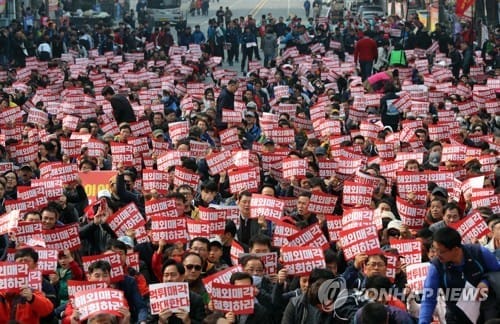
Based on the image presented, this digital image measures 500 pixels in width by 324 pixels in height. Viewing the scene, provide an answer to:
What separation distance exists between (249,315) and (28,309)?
66.5 inches

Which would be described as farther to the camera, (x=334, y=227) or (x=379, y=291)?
(x=334, y=227)

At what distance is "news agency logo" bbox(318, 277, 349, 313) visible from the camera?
9.94 meters

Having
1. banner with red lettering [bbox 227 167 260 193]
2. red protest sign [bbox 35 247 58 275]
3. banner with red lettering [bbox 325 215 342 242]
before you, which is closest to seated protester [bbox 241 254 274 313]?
red protest sign [bbox 35 247 58 275]

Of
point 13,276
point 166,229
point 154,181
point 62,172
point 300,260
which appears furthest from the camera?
point 62,172

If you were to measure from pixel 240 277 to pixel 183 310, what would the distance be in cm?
56

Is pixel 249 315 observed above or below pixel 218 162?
above

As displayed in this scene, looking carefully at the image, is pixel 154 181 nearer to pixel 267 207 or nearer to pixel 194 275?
pixel 267 207

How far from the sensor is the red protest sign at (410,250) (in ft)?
39.3

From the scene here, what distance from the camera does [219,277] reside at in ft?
36.4

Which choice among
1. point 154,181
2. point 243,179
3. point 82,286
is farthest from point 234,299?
point 154,181

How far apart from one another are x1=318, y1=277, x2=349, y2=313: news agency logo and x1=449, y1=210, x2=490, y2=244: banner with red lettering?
261 centimetres

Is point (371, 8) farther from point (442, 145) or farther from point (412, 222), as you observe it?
point (412, 222)

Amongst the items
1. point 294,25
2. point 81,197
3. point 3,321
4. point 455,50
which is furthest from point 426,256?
point 294,25

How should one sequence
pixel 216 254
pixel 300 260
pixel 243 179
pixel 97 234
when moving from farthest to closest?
1. pixel 243 179
2. pixel 97 234
3. pixel 216 254
4. pixel 300 260
